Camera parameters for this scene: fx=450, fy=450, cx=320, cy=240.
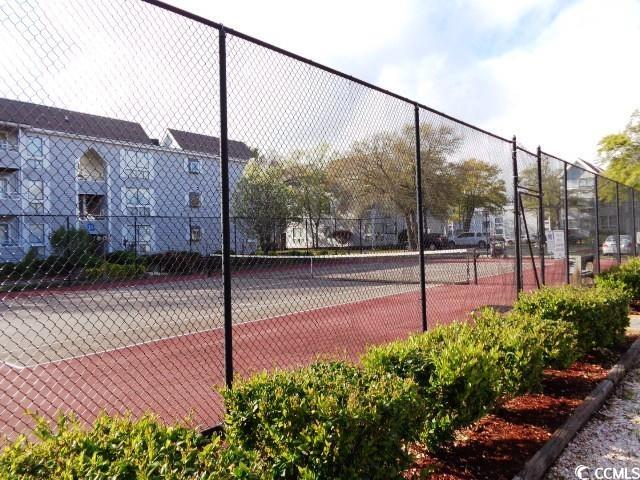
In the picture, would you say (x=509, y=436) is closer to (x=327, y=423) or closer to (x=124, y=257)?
(x=327, y=423)

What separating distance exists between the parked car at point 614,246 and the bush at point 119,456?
16499 mm

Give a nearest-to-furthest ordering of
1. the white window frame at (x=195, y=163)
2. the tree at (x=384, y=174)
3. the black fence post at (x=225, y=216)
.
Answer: the black fence post at (x=225, y=216)
the white window frame at (x=195, y=163)
the tree at (x=384, y=174)

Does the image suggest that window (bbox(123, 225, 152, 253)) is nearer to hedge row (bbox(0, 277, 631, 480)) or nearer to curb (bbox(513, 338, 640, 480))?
hedge row (bbox(0, 277, 631, 480))

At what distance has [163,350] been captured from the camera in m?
7.03

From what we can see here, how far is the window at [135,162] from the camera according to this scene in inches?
121

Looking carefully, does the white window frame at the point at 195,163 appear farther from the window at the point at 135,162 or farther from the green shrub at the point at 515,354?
the green shrub at the point at 515,354

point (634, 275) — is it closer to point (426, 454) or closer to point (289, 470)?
point (426, 454)

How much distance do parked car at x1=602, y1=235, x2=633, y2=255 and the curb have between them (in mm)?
11861

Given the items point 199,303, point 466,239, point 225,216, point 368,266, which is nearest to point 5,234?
point 225,216

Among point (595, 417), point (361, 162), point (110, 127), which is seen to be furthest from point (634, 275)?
point (110, 127)

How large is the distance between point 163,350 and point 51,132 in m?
4.99

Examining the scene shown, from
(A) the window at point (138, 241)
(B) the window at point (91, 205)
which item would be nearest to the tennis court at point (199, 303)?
(A) the window at point (138, 241)

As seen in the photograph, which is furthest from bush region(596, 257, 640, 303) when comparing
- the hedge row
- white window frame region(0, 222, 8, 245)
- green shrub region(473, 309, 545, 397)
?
white window frame region(0, 222, 8, 245)

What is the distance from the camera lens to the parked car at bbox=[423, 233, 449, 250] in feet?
23.6
